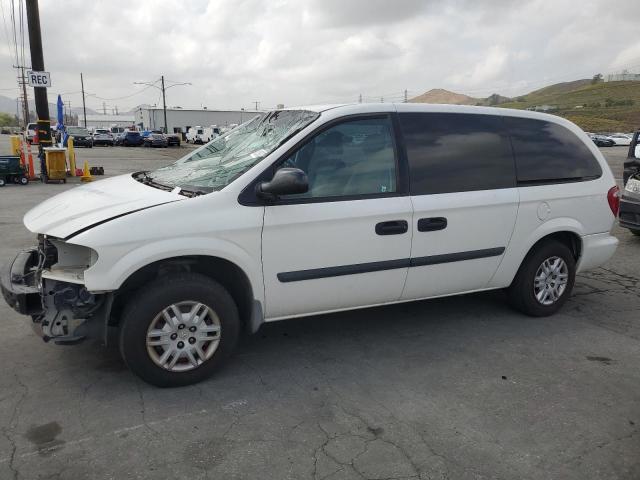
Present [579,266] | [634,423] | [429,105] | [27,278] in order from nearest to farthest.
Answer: [634,423], [27,278], [429,105], [579,266]

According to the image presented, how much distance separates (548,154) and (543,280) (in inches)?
44.2

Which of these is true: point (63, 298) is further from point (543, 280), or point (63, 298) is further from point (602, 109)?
point (602, 109)

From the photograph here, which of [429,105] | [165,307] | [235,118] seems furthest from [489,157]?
[235,118]

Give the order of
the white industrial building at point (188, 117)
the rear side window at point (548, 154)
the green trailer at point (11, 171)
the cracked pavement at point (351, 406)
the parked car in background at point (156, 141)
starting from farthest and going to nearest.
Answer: the white industrial building at point (188, 117) → the parked car in background at point (156, 141) → the green trailer at point (11, 171) → the rear side window at point (548, 154) → the cracked pavement at point (351, 406)

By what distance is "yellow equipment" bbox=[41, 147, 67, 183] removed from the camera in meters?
14.3

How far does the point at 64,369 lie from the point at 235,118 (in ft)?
275

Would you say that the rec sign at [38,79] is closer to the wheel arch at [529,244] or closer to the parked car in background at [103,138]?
the wheel arch at [529,244]

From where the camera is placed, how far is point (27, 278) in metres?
3.56

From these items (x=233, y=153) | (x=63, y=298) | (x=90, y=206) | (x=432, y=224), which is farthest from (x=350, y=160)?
(x=63, y=298)

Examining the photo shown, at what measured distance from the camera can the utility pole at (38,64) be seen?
14023 mm

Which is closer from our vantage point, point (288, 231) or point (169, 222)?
point (169, 222)

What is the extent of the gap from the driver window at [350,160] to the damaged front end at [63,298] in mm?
1428

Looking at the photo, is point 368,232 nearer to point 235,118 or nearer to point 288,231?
point 288,231

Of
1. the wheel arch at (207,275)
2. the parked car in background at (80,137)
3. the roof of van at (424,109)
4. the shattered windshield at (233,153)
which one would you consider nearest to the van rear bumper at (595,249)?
the roof of van at (424,109)
